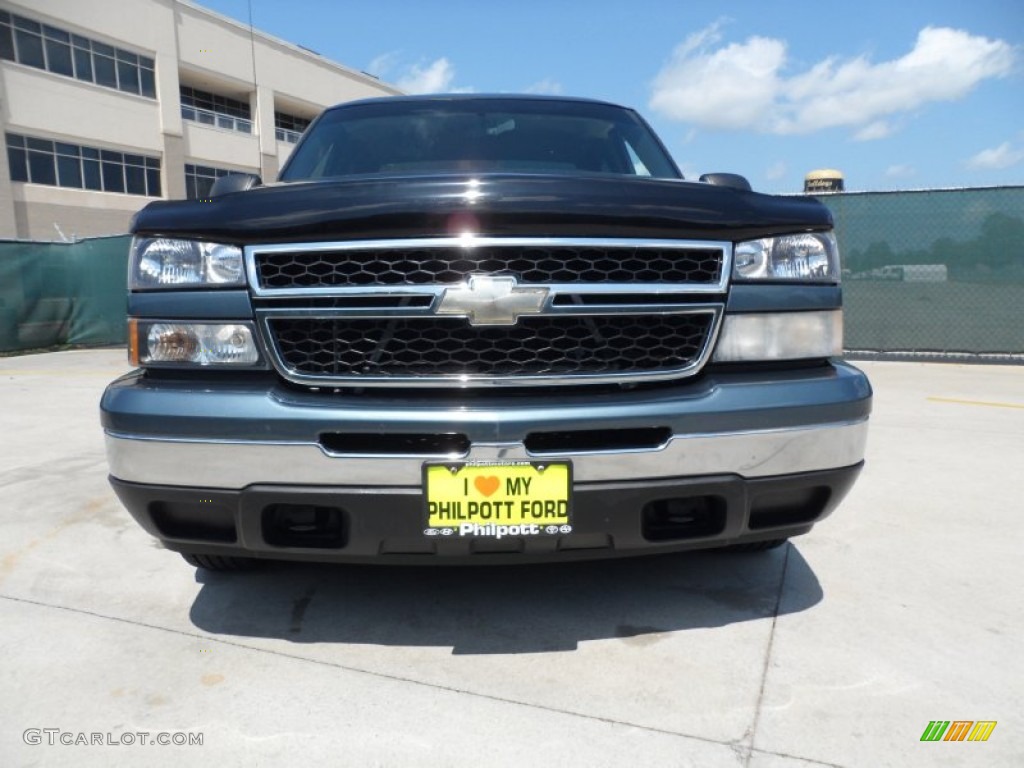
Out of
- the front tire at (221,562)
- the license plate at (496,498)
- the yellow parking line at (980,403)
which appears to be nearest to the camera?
the license plate at (496,498)

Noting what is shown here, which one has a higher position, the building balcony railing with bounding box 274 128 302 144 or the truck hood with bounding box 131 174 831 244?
the building balcony railing with bounding box 274 128 302 144

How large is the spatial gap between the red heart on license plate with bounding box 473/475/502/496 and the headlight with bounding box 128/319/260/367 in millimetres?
696

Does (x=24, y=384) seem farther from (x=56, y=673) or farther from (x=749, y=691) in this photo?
(x=749, y=691)

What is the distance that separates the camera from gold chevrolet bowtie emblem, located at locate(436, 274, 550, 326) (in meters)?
1.93

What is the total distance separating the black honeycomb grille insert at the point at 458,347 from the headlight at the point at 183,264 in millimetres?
209

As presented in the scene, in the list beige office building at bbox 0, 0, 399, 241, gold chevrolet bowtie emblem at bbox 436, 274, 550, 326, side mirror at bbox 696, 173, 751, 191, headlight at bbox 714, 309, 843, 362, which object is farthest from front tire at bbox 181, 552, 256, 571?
beige office building at bbox 0, 0, 399, 241

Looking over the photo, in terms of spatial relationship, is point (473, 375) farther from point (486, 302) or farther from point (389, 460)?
point (389, 460)

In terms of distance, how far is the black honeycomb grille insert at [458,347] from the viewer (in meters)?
2.00

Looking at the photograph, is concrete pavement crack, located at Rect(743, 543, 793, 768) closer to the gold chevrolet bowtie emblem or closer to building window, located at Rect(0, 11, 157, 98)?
the gold chevrolet bowtie emblem

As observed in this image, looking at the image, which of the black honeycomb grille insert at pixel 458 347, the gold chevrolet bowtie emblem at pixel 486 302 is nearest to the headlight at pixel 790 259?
the black honeycomb grille insert at pixel 458 347

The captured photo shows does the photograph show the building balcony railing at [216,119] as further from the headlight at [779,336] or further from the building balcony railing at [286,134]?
the headlight at [779,336]

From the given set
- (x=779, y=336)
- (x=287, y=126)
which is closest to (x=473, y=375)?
(x=779, y=336)

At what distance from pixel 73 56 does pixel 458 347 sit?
31.8 meters

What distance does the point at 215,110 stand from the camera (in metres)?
35.4
